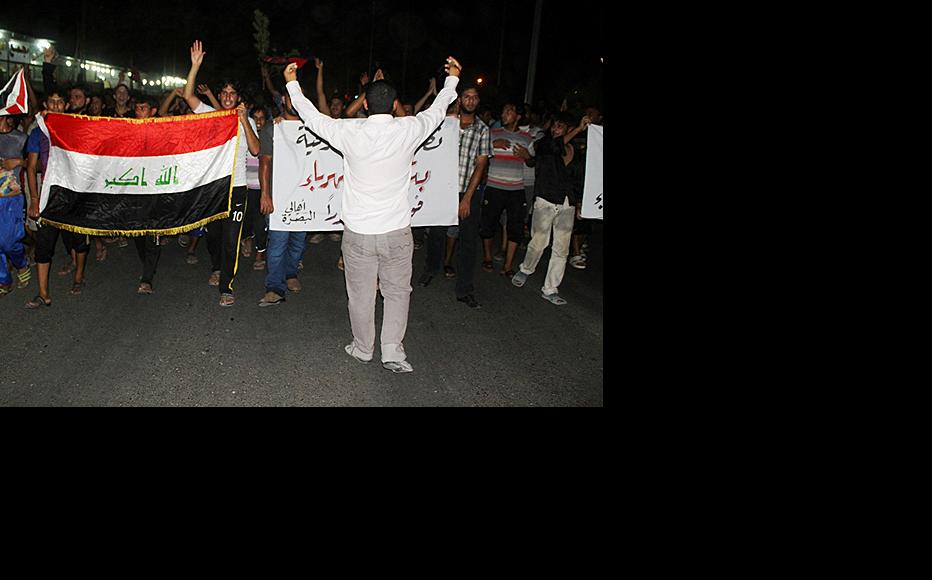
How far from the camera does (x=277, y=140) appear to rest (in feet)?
20.0

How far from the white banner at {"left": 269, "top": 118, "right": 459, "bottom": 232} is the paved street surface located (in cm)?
80

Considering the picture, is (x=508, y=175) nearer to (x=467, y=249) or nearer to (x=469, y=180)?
(x=469, y=180)

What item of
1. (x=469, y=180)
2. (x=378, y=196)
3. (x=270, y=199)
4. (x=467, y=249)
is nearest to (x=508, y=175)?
(x=469, y=180)

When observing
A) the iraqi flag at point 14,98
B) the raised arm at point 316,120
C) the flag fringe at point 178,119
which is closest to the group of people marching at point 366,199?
the raised arm at point 316,120

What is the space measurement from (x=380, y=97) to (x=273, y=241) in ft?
7.75

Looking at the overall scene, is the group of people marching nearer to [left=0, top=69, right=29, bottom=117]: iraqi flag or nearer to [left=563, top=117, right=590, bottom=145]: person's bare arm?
[left=563, top=117, right=590, bottom=145]: person's bare arm

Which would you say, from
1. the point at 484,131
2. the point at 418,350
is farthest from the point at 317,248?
the point at 418,350

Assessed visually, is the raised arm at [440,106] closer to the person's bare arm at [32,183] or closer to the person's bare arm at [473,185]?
the person's bare arm at [473,185]

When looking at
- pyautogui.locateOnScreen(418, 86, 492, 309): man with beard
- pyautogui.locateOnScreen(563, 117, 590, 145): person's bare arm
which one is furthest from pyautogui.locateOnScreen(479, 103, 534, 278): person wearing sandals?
pyautogui.locateOnScreen(418, 86, 492, 309): man with beard

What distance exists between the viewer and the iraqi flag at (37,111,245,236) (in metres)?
5.88

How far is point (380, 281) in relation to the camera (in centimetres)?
475

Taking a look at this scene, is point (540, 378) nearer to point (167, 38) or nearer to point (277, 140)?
point (277, 140)

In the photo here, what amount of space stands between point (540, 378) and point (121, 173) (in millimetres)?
4173

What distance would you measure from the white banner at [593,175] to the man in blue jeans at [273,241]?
2842mm
